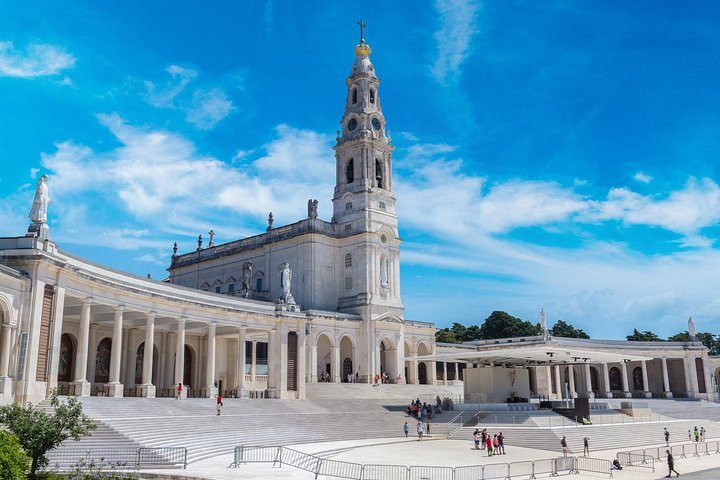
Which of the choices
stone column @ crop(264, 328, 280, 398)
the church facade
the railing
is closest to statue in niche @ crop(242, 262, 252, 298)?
the church facade

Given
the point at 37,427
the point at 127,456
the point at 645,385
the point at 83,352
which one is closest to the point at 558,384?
the point at 645,385

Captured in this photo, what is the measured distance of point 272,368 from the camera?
48531 mm

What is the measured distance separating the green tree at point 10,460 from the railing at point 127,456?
25.8 feet

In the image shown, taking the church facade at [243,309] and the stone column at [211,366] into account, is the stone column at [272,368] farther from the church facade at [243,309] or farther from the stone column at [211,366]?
the stone column at [211,366]

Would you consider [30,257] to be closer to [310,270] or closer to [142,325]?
[142,325]

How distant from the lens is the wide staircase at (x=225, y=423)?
28.6 metres

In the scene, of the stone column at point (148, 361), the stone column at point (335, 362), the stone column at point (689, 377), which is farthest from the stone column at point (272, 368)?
the stone column at point (689, 377)

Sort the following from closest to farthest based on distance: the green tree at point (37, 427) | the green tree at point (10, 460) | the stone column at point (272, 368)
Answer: the green tree at point (10, 460)
the green tree at point (37, 427)
the stone column at point (272, 368)

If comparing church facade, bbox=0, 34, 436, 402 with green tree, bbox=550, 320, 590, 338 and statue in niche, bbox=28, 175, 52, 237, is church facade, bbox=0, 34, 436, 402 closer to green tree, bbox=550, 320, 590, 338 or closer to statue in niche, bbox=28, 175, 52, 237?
statue in niche, bbox=28, 175, 52, 237

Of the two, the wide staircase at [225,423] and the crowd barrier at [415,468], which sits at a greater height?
the wide staircase at [225,423]

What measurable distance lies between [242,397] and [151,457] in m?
21.4

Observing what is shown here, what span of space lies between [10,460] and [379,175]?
A: 5859 cm

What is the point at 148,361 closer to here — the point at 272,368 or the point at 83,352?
the point at 83,352

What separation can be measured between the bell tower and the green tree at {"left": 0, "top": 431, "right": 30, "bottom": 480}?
164 feet
